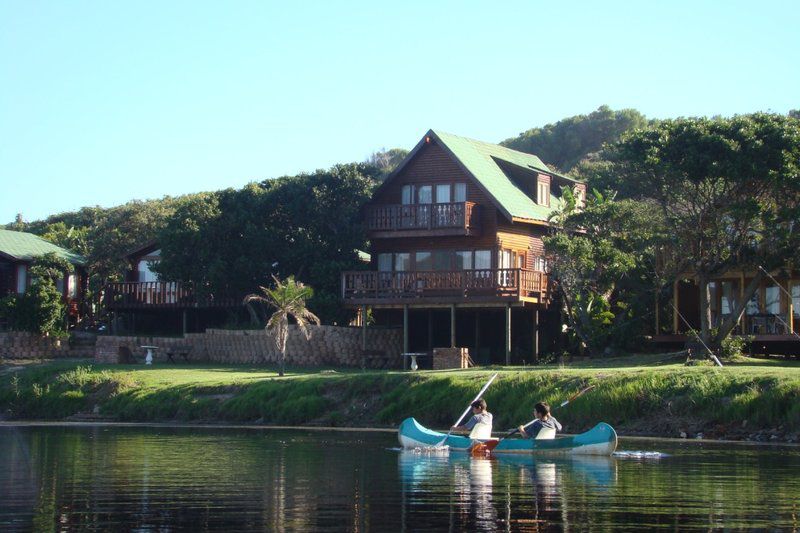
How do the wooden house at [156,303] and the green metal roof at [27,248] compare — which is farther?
the green metal roof at [27,248]

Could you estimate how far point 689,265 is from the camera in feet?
147

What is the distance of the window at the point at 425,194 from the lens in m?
51.5

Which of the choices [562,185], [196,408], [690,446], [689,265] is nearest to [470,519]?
[690,446]

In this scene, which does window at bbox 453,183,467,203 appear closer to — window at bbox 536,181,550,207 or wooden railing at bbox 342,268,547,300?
wooden railing at bbox 342,268,547,300

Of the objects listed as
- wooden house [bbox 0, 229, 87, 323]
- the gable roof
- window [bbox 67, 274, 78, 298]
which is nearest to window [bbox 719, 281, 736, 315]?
the gable roof

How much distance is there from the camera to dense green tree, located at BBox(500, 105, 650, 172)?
98.8 meters

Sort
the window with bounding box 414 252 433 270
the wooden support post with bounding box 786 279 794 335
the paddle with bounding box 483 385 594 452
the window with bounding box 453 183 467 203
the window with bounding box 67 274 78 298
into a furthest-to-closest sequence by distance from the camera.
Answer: the window with bounding box 67 274 78 298, the window with bounding box 414 252 433 270, the window with bounding box 453 183 467 203, the wooden support post with bounding box 786 279 794 335, the paddle with bounding box 483 385 594 452

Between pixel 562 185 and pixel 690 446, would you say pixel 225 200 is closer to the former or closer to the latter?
pixel 562 185

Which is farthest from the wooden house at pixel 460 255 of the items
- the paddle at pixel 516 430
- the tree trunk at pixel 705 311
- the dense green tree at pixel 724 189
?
the paddle at pixel 516 430

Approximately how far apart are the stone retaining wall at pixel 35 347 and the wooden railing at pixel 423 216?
13.4 metres

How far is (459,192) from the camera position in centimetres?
5116

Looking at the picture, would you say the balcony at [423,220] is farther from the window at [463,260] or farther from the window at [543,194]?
the window at [543,194]

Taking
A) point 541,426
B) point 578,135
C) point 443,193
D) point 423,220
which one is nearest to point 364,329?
point 423,220

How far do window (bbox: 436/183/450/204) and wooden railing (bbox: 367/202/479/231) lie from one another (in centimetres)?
134
